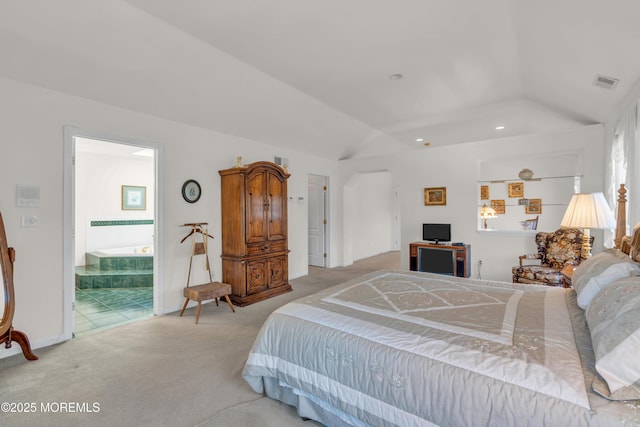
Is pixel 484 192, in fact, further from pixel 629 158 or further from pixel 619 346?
pixel 619 346

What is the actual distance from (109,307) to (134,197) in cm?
328

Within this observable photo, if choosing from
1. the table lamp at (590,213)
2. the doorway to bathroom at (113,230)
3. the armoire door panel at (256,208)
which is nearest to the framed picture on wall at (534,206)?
the table lamp at (590,213)

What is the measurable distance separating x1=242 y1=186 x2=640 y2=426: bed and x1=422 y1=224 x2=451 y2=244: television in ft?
9.78

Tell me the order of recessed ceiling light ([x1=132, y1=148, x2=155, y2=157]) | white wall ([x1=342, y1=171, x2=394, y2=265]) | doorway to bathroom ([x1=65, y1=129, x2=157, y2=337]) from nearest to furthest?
doorway to bathroom ([x1=65, y1=129, x2=157, y2=337])
recessed ceiling light ([x1=132, y1=148, x2=155, y2=157])
white wall ([x1=342, y1=171, x2=394, y2=265])

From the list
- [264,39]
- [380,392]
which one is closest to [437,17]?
[264,39]

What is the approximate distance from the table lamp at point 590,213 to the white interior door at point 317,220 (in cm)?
432

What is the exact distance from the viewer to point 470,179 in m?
5.11

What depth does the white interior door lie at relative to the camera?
663cm

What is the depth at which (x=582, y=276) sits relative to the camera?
6.47 ft

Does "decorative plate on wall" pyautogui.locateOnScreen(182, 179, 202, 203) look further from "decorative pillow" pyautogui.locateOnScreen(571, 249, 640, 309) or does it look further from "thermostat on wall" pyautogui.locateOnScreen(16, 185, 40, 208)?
"decorative pillow" pyautogui.locateOnScreen(571, 249, 640, 309)

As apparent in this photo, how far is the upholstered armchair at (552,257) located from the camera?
12.0 feet

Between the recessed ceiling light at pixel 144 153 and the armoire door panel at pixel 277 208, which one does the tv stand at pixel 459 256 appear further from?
the recessed ceiling light at pixel 144 153

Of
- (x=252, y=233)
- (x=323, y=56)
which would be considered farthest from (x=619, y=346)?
(x=252, y=233)

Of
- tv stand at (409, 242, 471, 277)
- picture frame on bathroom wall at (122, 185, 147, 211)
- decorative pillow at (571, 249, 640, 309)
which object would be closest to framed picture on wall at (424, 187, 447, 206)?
tv stand at (409, 242, 471, 277)
